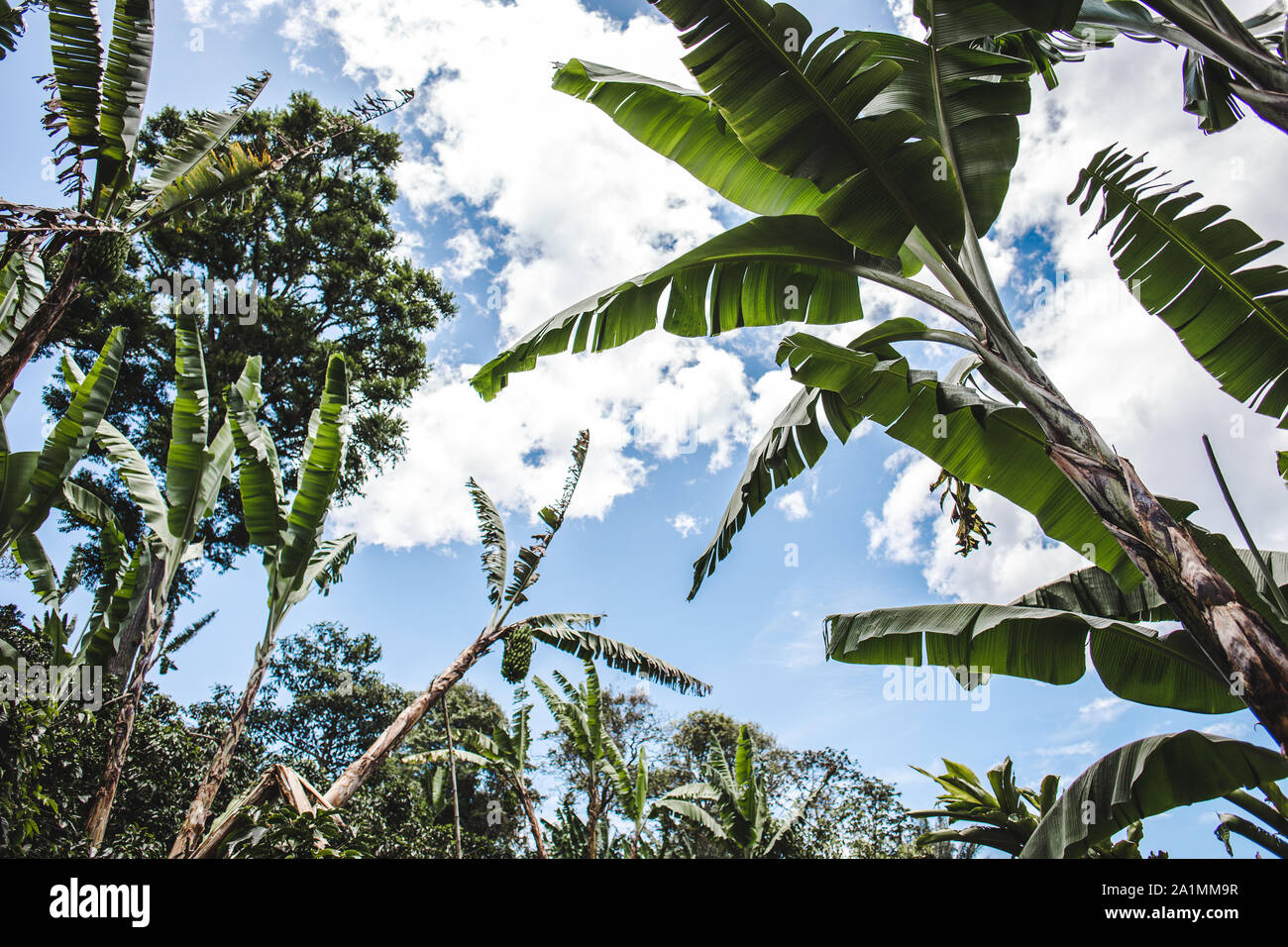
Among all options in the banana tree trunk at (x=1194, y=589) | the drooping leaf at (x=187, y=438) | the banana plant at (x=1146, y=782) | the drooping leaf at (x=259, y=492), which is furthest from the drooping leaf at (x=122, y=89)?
the banana plant at (x=1146, y=782)

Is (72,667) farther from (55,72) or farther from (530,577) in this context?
(55,72)

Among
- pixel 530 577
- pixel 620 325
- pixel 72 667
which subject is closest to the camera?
pixel 620 325

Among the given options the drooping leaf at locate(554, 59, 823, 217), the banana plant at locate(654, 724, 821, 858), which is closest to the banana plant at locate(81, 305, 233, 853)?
the drooping leaf at locate(554, 59, 823, 217)

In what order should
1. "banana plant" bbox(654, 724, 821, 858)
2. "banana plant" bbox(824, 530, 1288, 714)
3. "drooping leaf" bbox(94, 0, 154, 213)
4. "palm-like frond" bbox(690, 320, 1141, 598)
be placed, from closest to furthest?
1. "banana plant" bbox(824, 530, 1288, 714)
2. "palm-like frond" bbox(690, 320, 1141, 598)
3. "drooping leaf" bbox(94, 0, 154, 213)
4. "banana plant" bbox(654, 724, 821, 858)

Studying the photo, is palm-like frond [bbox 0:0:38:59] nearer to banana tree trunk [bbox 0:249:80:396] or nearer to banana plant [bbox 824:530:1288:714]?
banana tree trunk [bbox 0:249:80:396]

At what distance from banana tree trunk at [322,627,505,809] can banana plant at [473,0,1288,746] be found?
3.91 meters

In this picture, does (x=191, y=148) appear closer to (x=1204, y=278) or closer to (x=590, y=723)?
(x=1204, y=278)

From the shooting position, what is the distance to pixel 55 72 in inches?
141

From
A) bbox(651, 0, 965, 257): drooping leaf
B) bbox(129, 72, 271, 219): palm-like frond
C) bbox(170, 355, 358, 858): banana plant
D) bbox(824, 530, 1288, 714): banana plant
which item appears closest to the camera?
bbox(651, 0, 965, 257): drooping leaf

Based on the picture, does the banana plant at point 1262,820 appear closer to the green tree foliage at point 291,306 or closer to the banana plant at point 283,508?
the banana plant at point 283,508

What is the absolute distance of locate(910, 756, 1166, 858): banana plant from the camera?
381cm

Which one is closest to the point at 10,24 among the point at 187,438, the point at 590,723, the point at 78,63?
the point at 78,63
